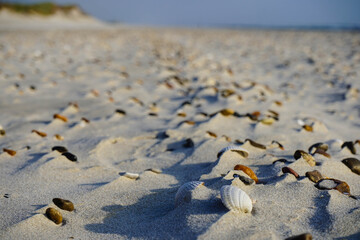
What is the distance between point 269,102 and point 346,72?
3213 millimetres

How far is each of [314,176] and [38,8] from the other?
3939 cm

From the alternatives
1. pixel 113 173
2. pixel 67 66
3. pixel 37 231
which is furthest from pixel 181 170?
pixel 67 66

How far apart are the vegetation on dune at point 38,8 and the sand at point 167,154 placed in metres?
30.5

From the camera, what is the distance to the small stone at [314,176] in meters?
1.87

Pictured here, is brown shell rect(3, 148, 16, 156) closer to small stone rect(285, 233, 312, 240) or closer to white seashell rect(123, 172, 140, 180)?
white seashell rect(123, 172, 140, 180)

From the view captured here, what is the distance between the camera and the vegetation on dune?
1228 inches

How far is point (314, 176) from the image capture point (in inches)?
74.0

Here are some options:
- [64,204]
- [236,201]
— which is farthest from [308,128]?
[64,204]

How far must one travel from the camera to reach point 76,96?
4387 millimetres

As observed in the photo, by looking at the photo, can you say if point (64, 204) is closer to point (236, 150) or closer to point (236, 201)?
point (236, 201)

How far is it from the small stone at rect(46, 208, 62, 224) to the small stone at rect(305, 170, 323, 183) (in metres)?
1.41

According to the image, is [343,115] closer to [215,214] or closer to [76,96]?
[215,214]

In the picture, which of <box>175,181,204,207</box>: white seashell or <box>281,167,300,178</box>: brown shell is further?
<box>281,167,300,178</box>: brown shell

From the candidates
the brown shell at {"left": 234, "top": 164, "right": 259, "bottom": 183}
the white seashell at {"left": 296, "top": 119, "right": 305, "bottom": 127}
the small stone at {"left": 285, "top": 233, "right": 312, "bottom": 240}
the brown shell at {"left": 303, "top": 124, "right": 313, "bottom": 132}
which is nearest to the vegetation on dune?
the white seashell at {"left": 296, "top": 119, "right": 305, "bottom": 127}
